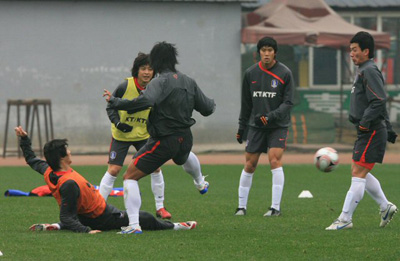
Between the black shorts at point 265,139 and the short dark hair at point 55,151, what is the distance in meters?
3.20

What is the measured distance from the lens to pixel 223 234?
9383 millimetres

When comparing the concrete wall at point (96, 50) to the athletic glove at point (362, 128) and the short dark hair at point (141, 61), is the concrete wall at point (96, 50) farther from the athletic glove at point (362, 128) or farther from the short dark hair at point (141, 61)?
the athletic glove at point (362, 128)

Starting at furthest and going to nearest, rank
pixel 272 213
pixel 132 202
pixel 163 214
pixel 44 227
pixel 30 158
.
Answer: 1. pixel 272 213
2. pixel 163 214
3. pixel 30 158
4. pixel 44 227
5. pixel 132 202

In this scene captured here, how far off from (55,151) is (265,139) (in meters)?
3.42

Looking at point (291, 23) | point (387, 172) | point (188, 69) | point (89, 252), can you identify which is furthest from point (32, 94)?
point (89, 252)

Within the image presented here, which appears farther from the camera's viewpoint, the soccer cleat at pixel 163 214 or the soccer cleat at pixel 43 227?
the soccer cleat at pixel 163 214

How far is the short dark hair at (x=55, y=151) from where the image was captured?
29.9 feet

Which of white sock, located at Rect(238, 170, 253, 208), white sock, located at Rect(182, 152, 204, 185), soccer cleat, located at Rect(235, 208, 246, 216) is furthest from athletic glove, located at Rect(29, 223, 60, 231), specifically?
white sock, located at Rect(238, 170, 253, 208)

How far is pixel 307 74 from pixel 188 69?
4495 mm

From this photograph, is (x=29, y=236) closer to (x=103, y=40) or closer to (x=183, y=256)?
(x=183, y=256)

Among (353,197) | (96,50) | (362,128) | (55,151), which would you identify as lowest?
(353,197)

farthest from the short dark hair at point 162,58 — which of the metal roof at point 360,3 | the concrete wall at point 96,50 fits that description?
the metal roof at point 360,3

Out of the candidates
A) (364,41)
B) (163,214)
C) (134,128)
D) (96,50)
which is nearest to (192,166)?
(163,214)

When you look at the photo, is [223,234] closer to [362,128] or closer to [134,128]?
[362,128]
